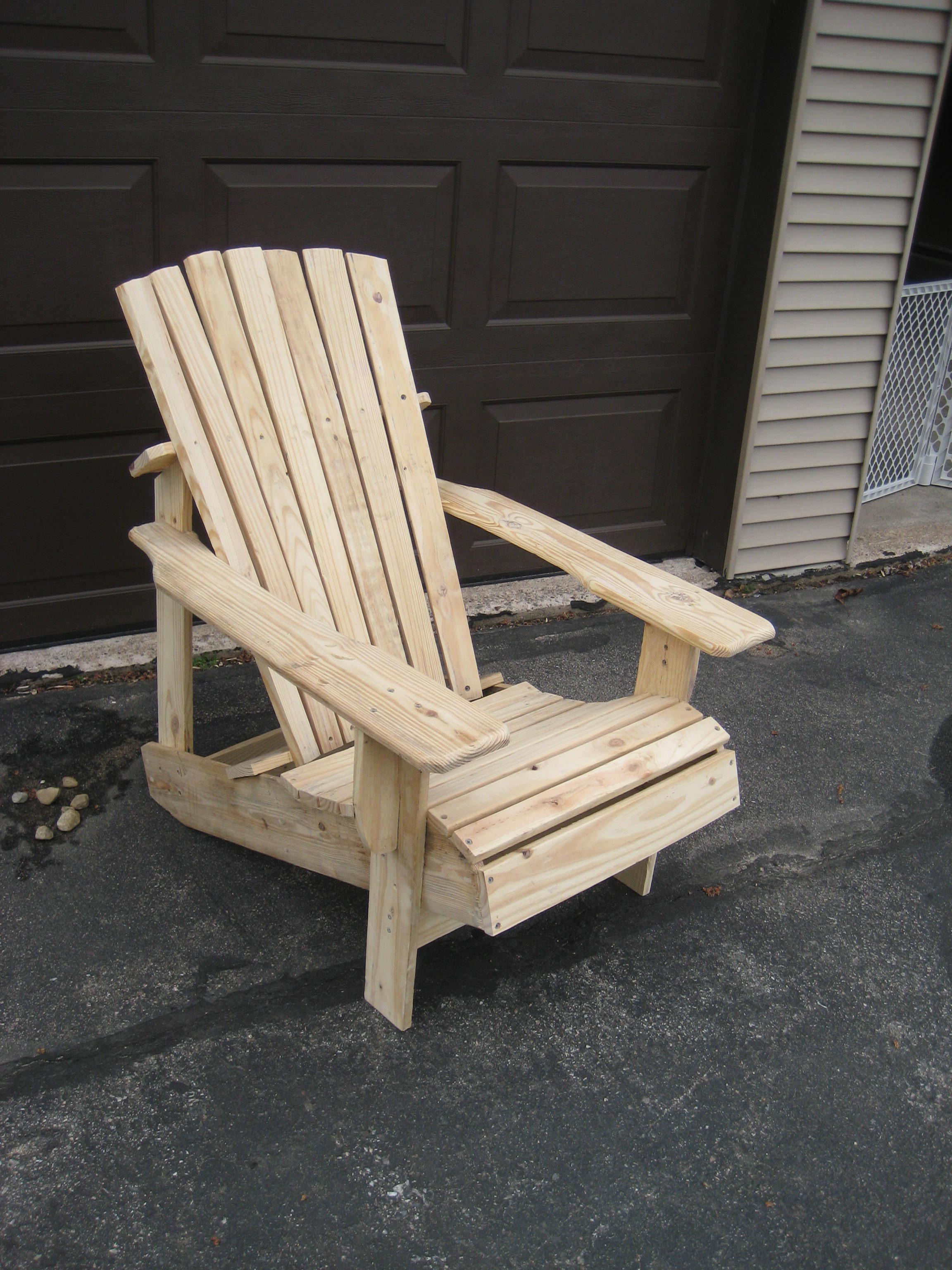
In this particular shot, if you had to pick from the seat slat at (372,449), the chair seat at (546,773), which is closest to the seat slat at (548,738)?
the chair seat at (546,773)

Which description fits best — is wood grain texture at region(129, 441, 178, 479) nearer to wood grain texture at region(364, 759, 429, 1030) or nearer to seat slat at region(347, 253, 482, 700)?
seat slat at region(347, 253, 482, 700)

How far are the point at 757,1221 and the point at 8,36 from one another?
2.64 meters

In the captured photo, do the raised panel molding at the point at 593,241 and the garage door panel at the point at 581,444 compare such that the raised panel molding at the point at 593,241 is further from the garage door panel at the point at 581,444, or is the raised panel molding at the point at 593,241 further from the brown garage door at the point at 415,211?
the garage door panel at the point at 581,444

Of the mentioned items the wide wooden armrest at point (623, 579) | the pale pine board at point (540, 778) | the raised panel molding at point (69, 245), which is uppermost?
the raised panel molding at point (69, 245)

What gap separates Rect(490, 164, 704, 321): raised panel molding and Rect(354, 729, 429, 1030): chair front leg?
1.85 metres

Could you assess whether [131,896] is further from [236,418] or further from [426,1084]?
[236,418]

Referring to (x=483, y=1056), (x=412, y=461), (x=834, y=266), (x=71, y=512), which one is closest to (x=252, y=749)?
(x=412, y=461)

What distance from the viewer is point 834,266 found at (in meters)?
3.21

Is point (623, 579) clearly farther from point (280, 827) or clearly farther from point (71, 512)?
point (71, 512)

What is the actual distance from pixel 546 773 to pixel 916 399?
10.5 ft

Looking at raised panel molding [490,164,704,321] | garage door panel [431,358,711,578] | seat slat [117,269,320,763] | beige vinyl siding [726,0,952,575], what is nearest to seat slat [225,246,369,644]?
seat slat [117,269,320,763]

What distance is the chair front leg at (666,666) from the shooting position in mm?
1899

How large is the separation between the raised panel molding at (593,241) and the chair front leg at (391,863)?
185 centimetres

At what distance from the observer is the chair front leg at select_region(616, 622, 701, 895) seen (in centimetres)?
190
